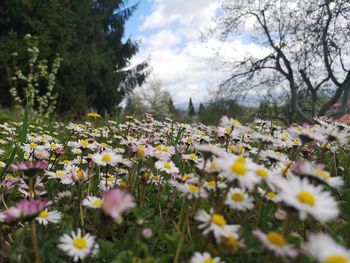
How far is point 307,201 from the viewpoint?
706 mm

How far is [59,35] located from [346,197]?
38.4 feet

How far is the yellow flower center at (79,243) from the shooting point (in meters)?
0.89

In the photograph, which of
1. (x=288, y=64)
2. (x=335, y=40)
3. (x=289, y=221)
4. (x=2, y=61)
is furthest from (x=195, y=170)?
(x=288, y=64)

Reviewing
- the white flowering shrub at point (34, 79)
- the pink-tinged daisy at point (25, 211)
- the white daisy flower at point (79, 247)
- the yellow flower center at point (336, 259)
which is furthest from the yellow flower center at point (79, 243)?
the white flowering shrub at point (34, 79)

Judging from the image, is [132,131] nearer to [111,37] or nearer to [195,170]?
[195,170]

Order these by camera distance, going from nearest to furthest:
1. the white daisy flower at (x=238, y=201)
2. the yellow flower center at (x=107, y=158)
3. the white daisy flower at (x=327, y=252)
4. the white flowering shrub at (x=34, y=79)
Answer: the white daisy flower at (x=327, y=252) < the white daisy flower at (x=238, y=201) < the yellow flower center at (x=107, y=158) < the white flowering shrub at (x=34, y=79)

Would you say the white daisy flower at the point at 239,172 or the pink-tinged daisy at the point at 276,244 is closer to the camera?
the pink-tinged daisy at the point at 276,244

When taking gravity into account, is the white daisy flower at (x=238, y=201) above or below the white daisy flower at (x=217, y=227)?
above

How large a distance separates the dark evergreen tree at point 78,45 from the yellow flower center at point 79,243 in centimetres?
837

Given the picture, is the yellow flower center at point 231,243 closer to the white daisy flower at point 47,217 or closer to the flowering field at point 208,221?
the flowering field at point 208,221

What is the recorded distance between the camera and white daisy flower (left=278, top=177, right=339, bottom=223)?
667mm

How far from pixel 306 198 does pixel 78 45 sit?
16.0m

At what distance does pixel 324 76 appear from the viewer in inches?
667

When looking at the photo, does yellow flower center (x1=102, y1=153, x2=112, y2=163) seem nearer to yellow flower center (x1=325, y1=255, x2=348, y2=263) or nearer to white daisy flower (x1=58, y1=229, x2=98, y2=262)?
white daisy flower (x1=58, y1=229, x2=98, y2=262)
